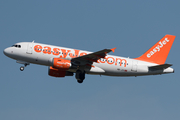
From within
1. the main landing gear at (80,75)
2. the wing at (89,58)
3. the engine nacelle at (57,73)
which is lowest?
the main landing gear at (80,75)

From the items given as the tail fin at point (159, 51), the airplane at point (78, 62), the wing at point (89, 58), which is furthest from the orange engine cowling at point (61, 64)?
the tail fin at point (159, 51)

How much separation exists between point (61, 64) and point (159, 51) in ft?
50.1

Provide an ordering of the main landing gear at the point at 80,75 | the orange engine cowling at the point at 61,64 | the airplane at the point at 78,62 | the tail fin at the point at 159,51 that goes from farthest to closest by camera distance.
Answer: the tail fin at the point at 159,51 < the main landing gear at the point at 80,75 < the airplane at the point at 78,62 < the orange engine cowling at the point at 61,64

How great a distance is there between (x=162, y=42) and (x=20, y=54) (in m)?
20.9

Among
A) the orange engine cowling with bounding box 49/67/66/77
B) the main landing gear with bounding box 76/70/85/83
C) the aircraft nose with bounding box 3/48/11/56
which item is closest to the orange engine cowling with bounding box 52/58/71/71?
the main landing gear with bounding box 76/70/85/83

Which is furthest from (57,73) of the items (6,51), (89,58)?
(6,51)

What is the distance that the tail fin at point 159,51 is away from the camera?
151 ft

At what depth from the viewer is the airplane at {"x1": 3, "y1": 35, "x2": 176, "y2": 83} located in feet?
135

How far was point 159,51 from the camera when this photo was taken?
4666cm

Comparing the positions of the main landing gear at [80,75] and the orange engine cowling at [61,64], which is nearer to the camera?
the orange engine cowling at [61,64]

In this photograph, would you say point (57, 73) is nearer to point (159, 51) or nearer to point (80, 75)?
point (80, 75)

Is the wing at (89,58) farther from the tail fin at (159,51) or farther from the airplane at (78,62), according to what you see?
the tail fin at (159,51)

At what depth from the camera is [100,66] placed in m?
42.8

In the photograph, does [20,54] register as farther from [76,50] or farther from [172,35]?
[172,35]
